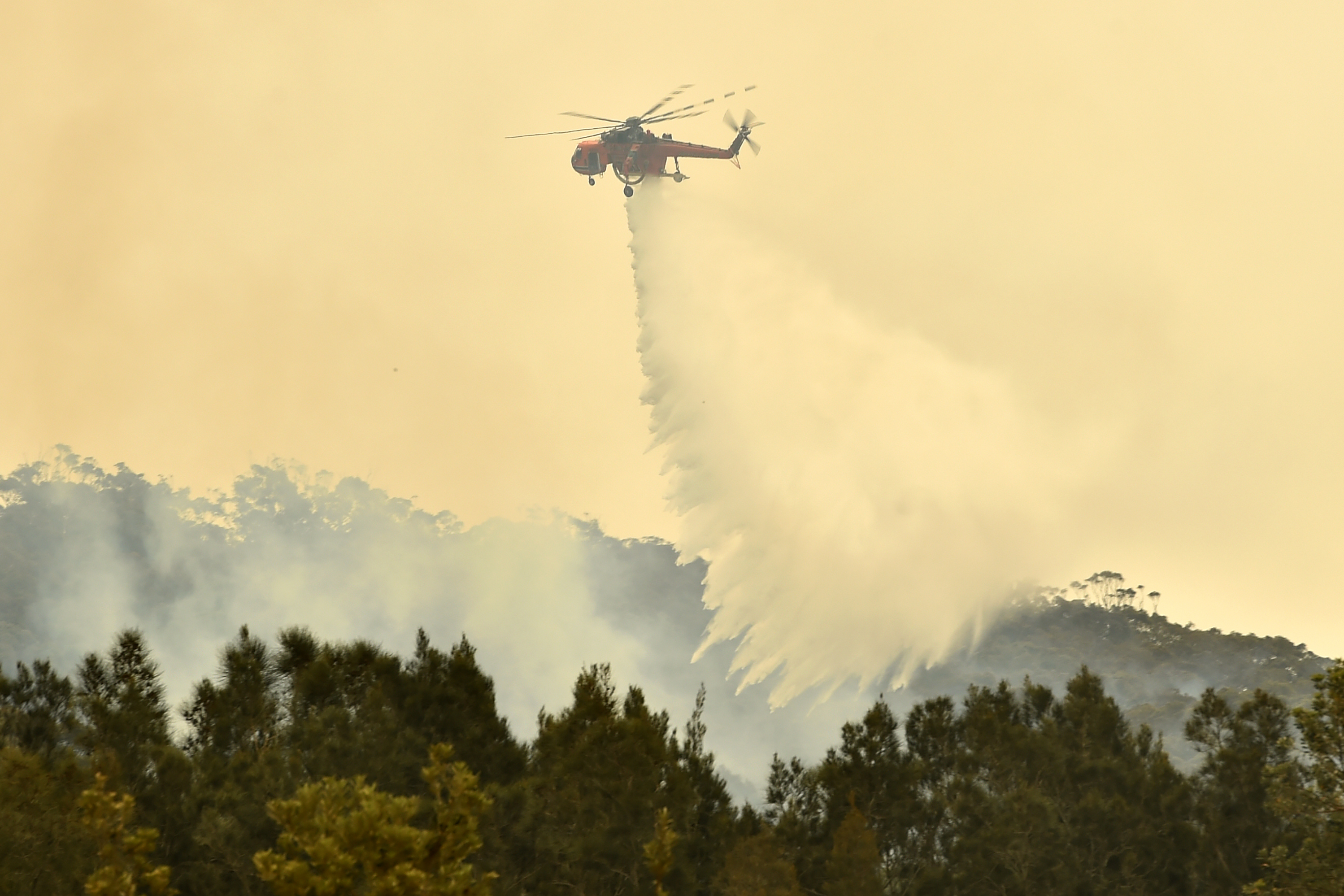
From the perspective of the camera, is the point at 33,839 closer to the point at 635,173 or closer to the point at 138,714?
the point at 138,714

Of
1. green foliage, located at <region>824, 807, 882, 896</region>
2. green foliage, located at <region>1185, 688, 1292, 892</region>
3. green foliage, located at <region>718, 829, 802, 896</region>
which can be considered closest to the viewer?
green foliage, located at <region>718, 829, 802, 896</region>

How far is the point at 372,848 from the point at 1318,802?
85.5 feet

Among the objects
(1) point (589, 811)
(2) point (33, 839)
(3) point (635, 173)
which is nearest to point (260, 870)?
(2) point (33, 839)

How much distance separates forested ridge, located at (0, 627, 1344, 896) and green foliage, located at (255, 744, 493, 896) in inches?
494

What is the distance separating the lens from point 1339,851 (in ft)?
111

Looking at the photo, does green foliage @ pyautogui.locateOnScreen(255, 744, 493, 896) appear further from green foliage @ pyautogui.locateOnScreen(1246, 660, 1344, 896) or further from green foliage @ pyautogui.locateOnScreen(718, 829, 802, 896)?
green foliage @ pyautogui.locateOnScreen(1246, 660, 1344, 896)

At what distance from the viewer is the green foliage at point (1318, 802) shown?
32.7 metres

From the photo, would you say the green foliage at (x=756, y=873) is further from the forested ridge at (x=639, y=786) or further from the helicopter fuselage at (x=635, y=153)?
the helicopter fuselage at (x=635, y=153)

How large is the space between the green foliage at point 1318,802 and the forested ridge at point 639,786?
0.07 metres

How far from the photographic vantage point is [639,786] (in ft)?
125

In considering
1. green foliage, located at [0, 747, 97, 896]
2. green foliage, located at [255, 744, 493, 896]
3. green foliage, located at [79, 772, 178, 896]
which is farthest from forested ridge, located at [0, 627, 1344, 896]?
green foliage, located at [255, 744, 493, 896]

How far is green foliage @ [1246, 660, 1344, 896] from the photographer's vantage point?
3272cm

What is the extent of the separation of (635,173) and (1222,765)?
61.0m

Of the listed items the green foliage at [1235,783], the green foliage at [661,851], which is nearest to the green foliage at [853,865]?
the green foliage at [1235,783]
